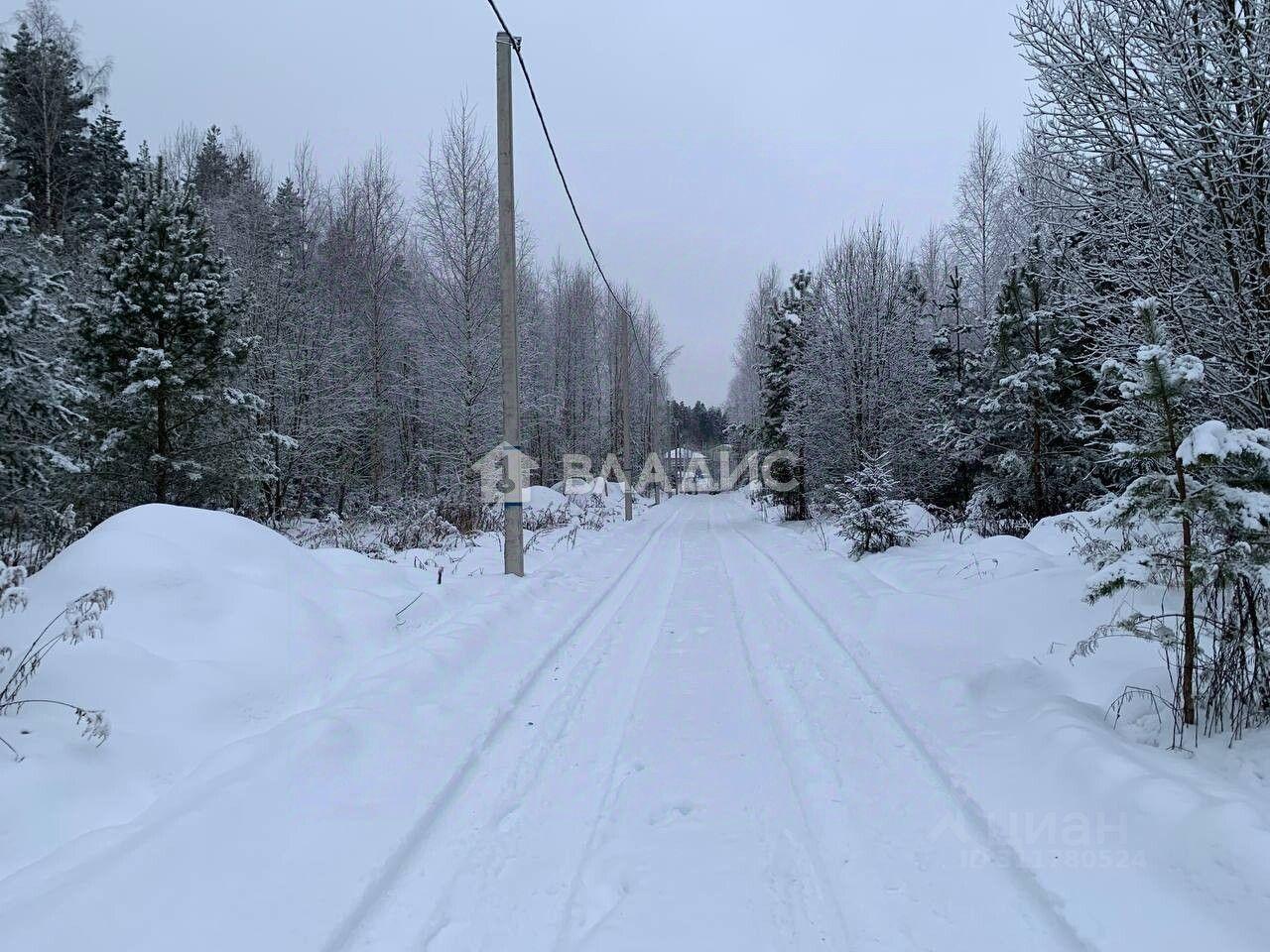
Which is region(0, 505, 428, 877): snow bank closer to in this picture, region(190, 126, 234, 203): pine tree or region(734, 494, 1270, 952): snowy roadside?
region(734, 494, 1270, 952): snowy roadside

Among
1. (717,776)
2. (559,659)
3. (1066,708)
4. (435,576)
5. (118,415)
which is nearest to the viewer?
(717,776)

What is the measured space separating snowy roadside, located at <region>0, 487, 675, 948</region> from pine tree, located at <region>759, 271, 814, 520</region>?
16005mm

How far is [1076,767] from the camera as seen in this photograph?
3072 millimetres

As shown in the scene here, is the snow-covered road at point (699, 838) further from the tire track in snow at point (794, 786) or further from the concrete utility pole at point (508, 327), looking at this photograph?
the concrete utility pole at point (508, 327)

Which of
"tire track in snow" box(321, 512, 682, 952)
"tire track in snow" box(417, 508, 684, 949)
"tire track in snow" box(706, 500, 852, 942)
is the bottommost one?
"tire track in snow" box(706, 500, 852, 942)

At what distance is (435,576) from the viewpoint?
827 cm

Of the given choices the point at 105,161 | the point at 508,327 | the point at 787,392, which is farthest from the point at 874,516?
the point at 105,161

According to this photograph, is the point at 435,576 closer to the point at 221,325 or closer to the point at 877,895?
the point at 877,895

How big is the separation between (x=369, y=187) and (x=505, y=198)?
24576 millimetres

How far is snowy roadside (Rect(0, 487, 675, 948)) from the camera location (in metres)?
2.23

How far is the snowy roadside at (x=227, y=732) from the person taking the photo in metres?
2.23

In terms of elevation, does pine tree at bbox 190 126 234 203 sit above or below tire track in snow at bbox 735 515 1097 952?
above

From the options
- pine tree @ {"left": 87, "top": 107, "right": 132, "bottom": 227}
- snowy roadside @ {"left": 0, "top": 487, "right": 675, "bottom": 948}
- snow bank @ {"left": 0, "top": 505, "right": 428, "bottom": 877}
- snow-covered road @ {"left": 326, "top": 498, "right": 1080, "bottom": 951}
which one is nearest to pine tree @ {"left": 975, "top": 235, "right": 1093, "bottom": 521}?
snow-covered road @ {"left": 326, "top": 498, "right": 1080, "bottom": 951}

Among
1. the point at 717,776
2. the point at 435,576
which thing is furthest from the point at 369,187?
the point at 717,776
